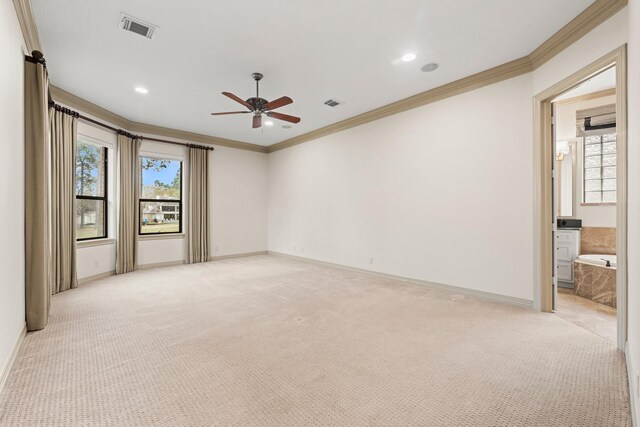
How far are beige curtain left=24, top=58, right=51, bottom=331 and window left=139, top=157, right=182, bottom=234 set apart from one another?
3.50m

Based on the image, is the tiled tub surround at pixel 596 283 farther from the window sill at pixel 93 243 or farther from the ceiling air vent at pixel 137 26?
the window sill at pixel 93 243

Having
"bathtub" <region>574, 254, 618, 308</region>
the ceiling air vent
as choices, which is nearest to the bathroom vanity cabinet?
"bathtub" <region>574, 254, 618, 308</region>

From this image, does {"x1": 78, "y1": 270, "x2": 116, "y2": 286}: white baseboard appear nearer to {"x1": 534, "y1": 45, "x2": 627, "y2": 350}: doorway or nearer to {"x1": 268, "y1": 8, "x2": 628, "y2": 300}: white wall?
{"x1": 268, "y1": 8, "x2": 628, "y2": 300}: white wall

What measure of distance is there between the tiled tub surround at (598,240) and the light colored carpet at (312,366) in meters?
2.30

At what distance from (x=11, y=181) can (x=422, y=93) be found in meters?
4.95

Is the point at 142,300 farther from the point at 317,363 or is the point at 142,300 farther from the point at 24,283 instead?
the point at 317,363

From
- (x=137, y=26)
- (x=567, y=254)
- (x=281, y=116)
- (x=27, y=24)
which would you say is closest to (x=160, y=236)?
(x=281, y=116)

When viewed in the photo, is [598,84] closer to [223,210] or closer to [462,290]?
[462,290]

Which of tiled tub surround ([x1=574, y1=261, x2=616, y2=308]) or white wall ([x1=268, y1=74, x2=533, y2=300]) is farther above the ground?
white wall ([x1=268, y1=74, x2=533, y2=300])

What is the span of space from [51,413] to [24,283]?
1758 mm

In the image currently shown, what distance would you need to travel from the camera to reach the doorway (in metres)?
2.39

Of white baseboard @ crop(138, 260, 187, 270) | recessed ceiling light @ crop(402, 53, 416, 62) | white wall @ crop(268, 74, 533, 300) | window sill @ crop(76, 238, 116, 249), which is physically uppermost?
recessed ceiling light @ crop(402, 53, 416, 62)

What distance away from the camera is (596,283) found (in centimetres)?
404

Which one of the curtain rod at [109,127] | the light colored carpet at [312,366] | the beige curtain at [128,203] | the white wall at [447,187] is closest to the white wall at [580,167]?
the white wall at [447,187]
